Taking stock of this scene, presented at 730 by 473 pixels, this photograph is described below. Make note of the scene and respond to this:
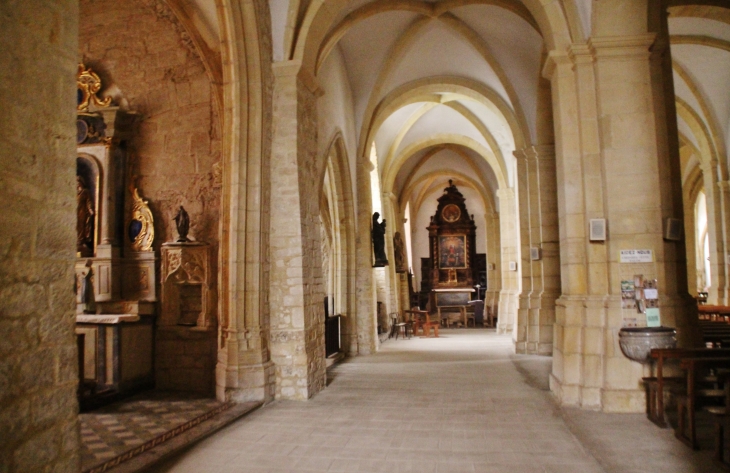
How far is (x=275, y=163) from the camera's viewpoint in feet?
22.6

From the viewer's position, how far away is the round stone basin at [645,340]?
523cm

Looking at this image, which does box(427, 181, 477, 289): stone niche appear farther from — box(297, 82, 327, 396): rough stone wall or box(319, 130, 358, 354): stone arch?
box(297, 82, 327, 396): rough stone wall

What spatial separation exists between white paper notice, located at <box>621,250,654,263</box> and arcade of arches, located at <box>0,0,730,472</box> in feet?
0.19

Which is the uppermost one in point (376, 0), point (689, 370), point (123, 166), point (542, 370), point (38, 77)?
point (376, 0)

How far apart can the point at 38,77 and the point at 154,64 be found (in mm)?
5898

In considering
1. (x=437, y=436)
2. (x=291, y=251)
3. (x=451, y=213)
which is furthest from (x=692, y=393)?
(x=451, y=213)

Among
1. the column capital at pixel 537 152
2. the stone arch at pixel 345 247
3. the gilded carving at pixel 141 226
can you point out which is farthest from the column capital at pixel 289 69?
the column capital at pixel 537 152

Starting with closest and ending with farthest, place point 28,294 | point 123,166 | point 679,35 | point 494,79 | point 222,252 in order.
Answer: point 28,294, point 222,252, point 123,166, point 679,35, point 494,79

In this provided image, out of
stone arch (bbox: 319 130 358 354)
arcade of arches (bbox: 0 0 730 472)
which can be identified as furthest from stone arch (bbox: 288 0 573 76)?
stone arch (bbox: 319 130 358 354)

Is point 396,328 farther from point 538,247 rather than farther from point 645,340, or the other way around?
point 645,340

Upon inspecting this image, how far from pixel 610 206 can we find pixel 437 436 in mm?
3049

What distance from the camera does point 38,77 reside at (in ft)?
8.34

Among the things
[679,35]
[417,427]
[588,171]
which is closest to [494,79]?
[679,35]

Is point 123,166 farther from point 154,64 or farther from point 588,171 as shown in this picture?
point 588,171
